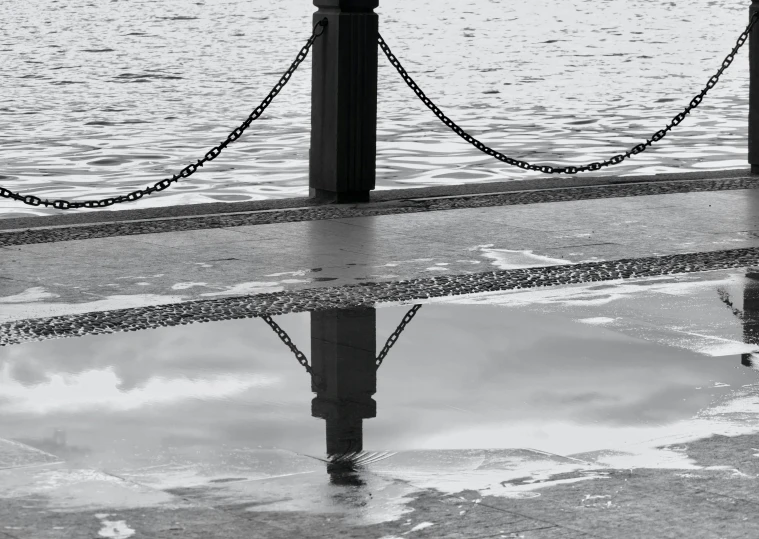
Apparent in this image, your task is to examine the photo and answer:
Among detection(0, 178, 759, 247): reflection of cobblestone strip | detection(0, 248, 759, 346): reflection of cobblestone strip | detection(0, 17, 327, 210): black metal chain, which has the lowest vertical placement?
detection(0, 248, 759, 346): reflection of cobblestone strip

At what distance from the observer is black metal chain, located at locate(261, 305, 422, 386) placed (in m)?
6.16

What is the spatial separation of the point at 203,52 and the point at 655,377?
33.9 meters

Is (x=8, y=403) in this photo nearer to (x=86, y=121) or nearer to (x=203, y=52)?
(x=86, y=121)


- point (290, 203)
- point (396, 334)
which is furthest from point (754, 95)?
point (396, 334)

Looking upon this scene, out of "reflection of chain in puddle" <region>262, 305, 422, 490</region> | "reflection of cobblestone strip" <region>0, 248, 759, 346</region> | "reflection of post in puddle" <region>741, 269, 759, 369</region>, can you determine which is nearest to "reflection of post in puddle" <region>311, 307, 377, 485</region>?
"reflection of chain in puddle" <region>262, 305, 422, 490</region>

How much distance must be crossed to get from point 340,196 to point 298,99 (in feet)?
43.5

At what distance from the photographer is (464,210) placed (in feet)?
34.3

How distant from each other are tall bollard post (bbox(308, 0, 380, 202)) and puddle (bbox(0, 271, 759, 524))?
11.5 ft

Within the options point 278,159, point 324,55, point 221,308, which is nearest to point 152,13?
point 278,159

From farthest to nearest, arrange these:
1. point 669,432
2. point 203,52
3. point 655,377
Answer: point 203,52 < point 655,377 < point 669,432

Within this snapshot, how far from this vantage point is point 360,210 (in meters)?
10.5

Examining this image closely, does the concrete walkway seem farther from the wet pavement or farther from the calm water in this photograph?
the calm water

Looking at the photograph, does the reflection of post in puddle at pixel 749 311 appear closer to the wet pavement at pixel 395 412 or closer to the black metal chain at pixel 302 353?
the wet pavement at pixel 395 412

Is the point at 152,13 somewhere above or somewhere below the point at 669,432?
above
